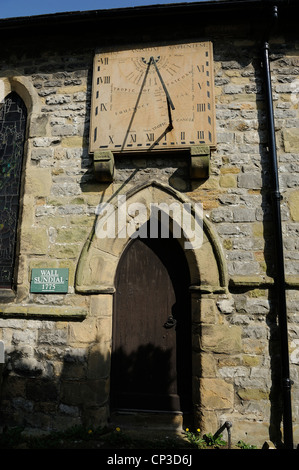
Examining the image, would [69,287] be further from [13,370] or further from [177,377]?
[177,377]

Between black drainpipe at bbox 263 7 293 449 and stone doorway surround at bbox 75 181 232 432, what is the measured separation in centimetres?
51

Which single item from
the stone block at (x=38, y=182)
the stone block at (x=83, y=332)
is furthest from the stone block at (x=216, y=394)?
the stone block at (x=38, y=182)

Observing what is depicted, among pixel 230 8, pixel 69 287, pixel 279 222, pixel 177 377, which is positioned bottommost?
pixel 177 377

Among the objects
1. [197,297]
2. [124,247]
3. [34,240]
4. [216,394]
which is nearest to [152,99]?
[124,247]

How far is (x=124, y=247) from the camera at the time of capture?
362 centimetres

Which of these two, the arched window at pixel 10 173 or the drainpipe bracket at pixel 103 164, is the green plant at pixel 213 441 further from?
the drainpipe bracket at pixel 103 164

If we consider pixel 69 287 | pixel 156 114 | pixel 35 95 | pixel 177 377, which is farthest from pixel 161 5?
pixel 177 377

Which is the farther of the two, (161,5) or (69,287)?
(161,5)

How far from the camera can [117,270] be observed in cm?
375

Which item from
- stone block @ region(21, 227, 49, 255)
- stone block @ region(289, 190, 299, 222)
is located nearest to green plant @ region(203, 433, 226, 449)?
stone block @ region(289, 190, 299, 222)

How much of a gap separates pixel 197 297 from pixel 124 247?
1.04 m

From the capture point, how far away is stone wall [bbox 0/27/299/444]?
3184 mm

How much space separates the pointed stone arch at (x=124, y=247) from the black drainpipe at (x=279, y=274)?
0.59 meters

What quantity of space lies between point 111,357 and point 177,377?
82 centimetres
